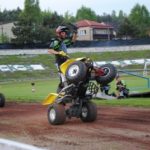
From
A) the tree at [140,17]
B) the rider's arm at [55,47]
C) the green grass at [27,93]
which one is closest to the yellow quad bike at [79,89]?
the rider's arm at [55,47]

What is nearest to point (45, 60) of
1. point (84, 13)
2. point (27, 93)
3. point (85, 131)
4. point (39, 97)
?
point (27, 93)

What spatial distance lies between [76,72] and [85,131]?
1.22 metres

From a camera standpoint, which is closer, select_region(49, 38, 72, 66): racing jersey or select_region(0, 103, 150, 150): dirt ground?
select_region(0, 103, 150, 150): dirt ground

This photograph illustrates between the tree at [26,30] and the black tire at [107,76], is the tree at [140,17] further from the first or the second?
the black tire at [107,76]

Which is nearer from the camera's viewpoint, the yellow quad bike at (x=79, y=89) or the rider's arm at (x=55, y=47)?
the yellow quad bike at (x=79, y=89)

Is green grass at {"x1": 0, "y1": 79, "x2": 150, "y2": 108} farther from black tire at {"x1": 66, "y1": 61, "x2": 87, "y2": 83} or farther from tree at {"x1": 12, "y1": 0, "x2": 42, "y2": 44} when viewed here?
tree at {"x1": 12, "y1": 0, "x2": 42, "y2": 44}

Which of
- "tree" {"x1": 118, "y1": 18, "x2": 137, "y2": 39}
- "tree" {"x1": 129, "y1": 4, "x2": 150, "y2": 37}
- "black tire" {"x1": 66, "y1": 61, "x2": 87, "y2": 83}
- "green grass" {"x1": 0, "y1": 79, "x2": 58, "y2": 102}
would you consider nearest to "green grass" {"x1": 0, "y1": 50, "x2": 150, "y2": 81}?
"green grass" {"x1": 0, "y1": 79, "x2": 58, "y2": 102}

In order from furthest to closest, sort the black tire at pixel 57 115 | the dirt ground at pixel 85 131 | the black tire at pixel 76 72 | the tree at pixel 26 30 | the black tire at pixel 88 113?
the tree at pixel 26 30 → the black tire at pixel 88 113 → the black tire at pixel 57 115 → the black tire at pixel 76 72 → the dirt ground at pixel 85 131

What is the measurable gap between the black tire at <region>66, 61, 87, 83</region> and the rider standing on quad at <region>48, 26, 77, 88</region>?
28.0 inches

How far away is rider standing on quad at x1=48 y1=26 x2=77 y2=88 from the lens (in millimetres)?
10625

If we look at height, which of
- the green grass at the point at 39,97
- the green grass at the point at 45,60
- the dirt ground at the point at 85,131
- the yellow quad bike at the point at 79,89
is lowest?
the green grass at the point at 45,60

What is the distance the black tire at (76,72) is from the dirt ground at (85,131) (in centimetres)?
93

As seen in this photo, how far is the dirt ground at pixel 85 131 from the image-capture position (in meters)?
7.88

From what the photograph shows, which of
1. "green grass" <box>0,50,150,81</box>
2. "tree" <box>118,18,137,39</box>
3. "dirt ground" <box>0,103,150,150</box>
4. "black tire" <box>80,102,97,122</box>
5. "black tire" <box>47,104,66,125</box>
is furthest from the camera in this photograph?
"tree" <box>118,18,137,39</box>
